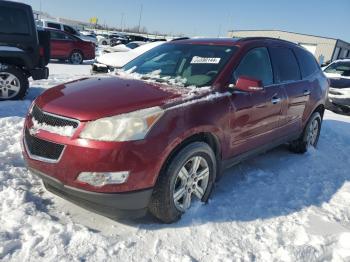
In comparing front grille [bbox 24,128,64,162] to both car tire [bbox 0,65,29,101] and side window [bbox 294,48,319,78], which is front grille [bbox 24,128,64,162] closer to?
side window [bbox 294,48,319,78]

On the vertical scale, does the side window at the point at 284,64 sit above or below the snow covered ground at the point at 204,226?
above

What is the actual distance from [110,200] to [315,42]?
2118 inches

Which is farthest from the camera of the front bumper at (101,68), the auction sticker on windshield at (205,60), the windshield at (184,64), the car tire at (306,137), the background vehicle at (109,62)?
the front bumper at (101,68)

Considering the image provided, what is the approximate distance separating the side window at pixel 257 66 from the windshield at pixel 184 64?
0.60 feet

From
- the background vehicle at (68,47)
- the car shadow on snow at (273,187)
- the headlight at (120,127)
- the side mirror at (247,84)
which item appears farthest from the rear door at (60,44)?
the headlight at (120,127)

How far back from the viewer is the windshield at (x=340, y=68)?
39.5 feet

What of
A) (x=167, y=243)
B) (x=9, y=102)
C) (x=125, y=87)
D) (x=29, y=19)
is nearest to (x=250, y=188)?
(x=167, y=243)

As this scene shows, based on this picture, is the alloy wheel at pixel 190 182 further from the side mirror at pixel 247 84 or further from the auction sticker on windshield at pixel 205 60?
the auction sticker on windshield at pixel 205 60

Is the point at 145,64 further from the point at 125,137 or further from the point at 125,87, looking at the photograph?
A: the point at 125,137

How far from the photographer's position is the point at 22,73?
25.0ft

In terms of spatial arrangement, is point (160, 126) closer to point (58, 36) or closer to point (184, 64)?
point (184, 64)

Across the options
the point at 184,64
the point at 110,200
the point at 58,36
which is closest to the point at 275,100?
the point at 184,64

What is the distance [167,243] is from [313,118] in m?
3.88

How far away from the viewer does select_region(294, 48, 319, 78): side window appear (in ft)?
18.1
